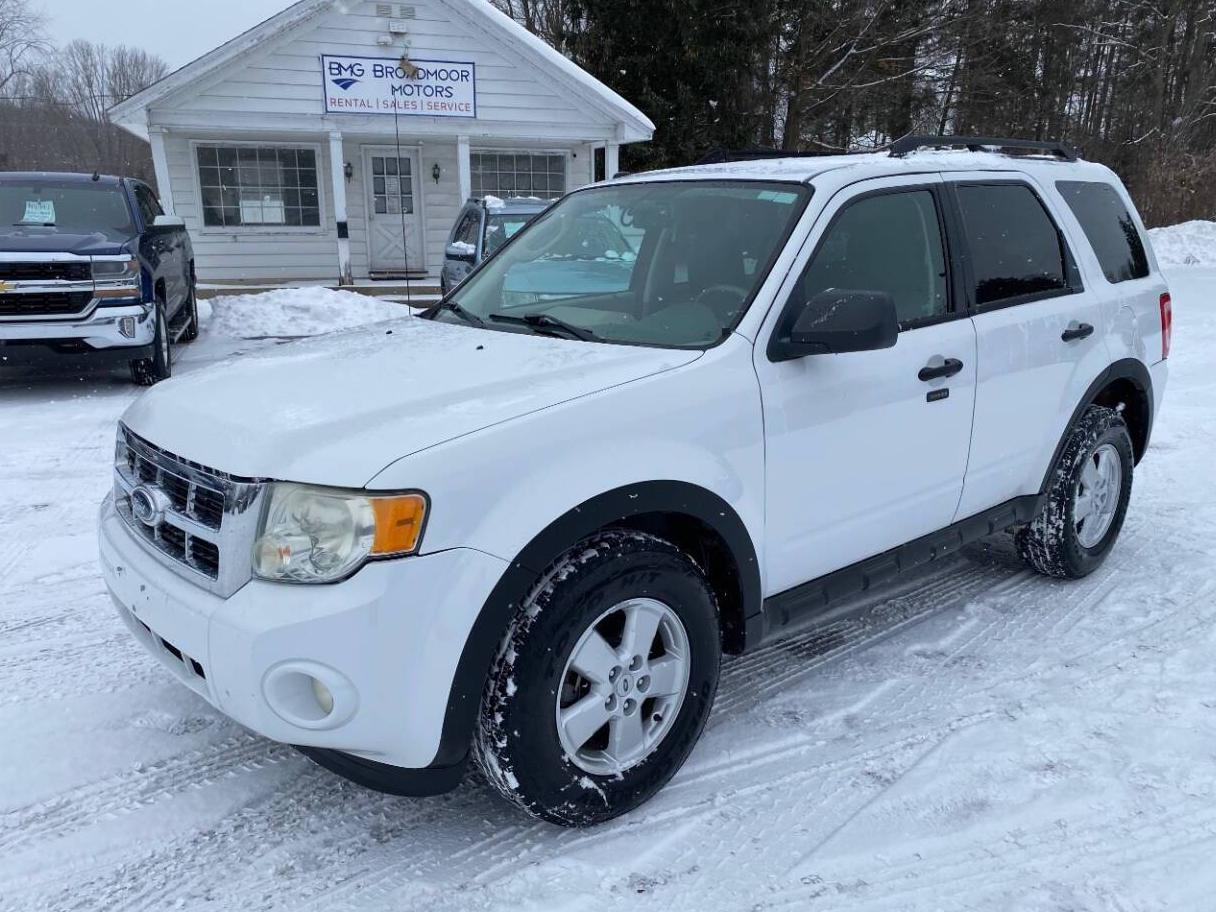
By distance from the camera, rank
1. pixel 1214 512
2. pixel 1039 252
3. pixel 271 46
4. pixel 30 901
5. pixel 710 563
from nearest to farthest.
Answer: pixel 30 901 < pixel 710 563 < pixel 1039 252 < pixel 1214 512 < pixel 271 46

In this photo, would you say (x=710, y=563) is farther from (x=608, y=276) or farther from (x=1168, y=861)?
(x=1168, y=861)

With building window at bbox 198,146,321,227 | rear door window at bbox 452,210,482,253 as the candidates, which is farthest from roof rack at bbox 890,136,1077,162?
building window at bbox 198,146,321,227

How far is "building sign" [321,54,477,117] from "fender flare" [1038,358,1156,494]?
13119 millimetres

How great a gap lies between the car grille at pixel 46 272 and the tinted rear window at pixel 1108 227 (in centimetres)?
736

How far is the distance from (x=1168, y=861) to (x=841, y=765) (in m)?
0.90

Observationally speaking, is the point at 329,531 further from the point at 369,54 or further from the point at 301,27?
the point at 369,54

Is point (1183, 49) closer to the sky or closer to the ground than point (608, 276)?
closer to the sky

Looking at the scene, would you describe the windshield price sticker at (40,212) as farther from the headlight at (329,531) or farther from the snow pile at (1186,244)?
the snow pile at (1186,244)

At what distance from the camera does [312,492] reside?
232 centimetres

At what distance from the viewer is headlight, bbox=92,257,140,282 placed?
8.16 m

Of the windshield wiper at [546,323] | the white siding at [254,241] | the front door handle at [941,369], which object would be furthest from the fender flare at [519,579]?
the white siding at [254,241]

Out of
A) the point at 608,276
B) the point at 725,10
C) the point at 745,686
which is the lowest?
the point at 745,686

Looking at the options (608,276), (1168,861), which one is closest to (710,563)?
(608,276)

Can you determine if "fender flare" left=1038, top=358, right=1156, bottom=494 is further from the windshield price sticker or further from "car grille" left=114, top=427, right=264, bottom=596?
the windshield price sticker
